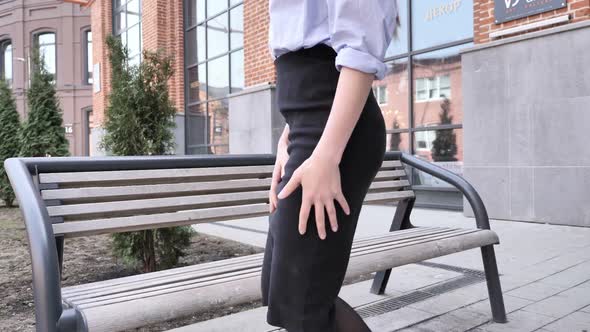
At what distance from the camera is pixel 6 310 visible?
314 cm

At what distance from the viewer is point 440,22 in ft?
24.5

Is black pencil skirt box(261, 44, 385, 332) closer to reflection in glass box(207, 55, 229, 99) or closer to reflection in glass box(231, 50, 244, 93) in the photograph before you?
reflection in glass box(231, 50, 244, 93)

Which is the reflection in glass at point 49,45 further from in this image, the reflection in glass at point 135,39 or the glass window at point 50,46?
the reflection in glass at point 135,39

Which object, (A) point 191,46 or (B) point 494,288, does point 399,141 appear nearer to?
(B) point 494,288

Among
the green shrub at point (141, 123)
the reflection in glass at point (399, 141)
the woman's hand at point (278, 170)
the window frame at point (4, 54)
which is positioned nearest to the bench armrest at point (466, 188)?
the woman's hand at point (278, 170)

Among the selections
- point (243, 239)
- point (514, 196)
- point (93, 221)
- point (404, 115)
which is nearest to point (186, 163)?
point (93, 221)

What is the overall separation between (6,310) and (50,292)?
210 centimetres

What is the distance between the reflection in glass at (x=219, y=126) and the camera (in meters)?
12.0

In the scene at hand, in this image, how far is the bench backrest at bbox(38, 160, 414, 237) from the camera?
1.98 metres

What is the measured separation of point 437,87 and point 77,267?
214 inches

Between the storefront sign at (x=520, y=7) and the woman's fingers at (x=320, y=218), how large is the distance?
5196 mm

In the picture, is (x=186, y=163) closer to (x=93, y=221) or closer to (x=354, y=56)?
(x=93, y=221)

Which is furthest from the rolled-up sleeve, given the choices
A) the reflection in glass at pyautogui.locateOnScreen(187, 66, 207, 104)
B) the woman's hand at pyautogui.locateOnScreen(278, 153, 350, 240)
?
the reflection in glass at pyautogui.locateOnScreen(187, 66, 207, 104)

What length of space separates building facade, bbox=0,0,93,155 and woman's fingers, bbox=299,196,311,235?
32401 millimetres
